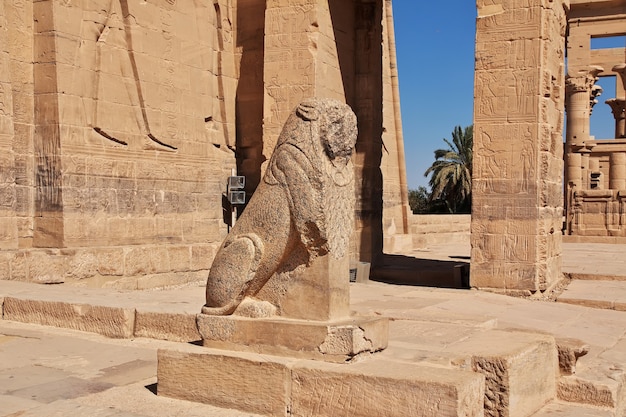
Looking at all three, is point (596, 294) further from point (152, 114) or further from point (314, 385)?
point (314, 385)

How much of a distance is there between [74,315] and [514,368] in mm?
4115

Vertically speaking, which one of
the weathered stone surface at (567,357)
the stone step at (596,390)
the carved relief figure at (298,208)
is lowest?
the stone step at (596,390)

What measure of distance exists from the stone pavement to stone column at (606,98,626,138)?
27142 millimetres

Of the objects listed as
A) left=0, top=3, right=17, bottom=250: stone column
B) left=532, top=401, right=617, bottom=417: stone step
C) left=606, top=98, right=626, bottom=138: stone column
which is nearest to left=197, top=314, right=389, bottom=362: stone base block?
left=532, top=401, right=617, bottom=417: stone step

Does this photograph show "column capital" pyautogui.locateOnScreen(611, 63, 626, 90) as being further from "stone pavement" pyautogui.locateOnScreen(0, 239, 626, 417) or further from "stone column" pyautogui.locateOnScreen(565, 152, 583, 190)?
"stone pavement" pyautogui.locateOnScreen(0, 239, 626, 417)

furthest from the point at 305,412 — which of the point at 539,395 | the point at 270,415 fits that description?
the point at 539,395

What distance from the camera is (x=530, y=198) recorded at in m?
9.80

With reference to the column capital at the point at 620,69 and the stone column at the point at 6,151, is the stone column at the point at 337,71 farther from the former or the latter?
the column capital at the point at 620,69

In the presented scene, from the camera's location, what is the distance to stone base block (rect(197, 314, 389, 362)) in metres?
4.36

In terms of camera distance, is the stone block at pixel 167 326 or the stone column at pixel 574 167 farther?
the stone column at pixel 574 167

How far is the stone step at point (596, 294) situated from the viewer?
946 centimetres

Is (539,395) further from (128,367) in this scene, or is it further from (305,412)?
(128,367)

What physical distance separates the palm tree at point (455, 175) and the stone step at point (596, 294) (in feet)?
71.9

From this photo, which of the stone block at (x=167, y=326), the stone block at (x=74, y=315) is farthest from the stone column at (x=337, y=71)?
the stone block at (x=167, y=326)
